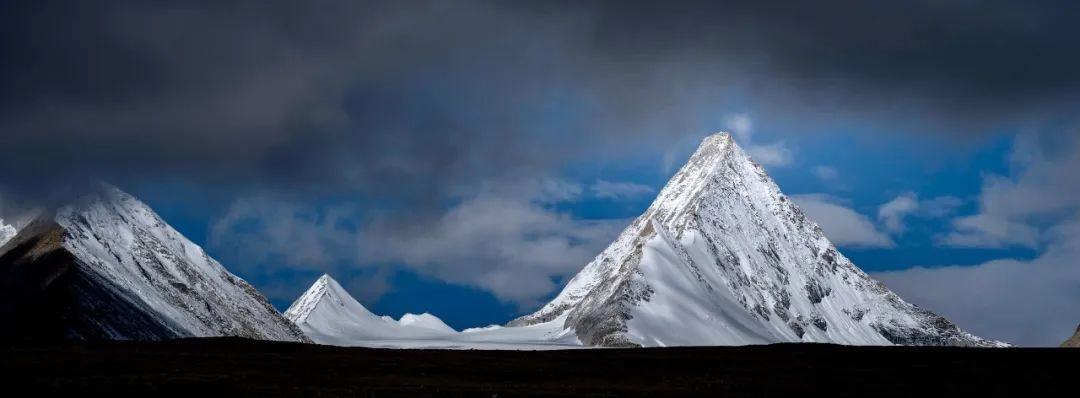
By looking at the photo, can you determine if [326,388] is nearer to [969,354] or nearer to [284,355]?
[284,355]

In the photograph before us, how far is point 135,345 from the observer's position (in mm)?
95750

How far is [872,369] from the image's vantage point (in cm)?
8262

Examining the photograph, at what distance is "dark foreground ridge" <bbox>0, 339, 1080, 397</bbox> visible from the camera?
63938 mm

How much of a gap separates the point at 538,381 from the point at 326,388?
49.2 ft

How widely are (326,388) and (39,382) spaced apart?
15.8m

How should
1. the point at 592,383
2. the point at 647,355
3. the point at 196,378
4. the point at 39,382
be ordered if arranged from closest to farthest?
1. the point at 39,382
2. the point at 196,378
3. the point at 592,383
4. the point at 647,355

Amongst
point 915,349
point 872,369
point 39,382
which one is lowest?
point 39,382

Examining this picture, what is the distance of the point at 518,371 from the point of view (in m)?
78.9

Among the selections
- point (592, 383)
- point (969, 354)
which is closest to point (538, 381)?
point (592, 383)

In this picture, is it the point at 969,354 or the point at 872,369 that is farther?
the point at 969,354

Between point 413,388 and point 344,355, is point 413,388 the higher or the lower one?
the lower one

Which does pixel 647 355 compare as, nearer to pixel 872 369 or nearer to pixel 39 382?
pixel 872 369

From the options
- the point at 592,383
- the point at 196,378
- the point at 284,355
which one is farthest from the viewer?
the point at 284,355

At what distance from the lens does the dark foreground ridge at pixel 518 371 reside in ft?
210
